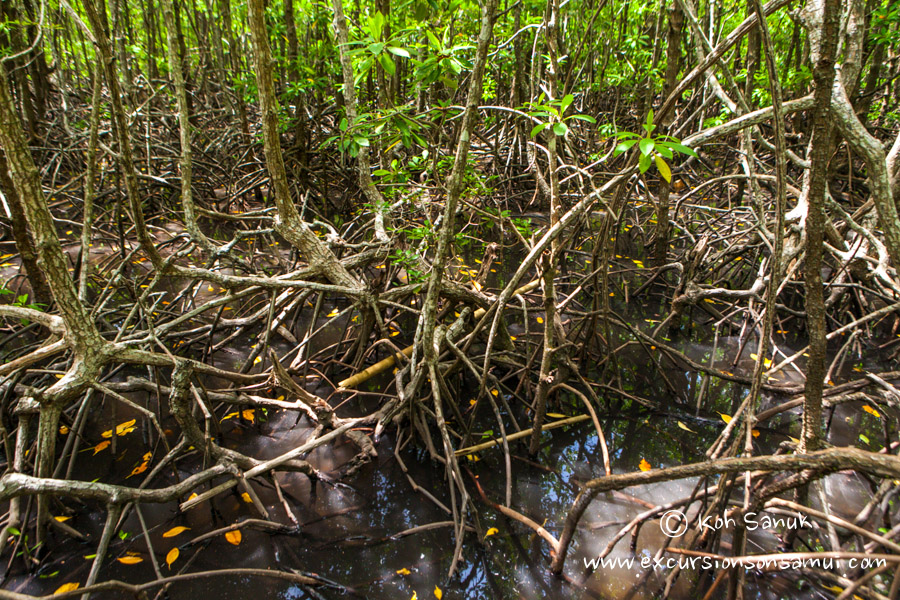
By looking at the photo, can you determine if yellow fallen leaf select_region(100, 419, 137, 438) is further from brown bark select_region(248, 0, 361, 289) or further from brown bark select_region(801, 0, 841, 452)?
brown bark select_region(801, 0, 841, 452)

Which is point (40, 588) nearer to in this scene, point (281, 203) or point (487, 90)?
point (281, 203)

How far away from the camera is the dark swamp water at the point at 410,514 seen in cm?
216

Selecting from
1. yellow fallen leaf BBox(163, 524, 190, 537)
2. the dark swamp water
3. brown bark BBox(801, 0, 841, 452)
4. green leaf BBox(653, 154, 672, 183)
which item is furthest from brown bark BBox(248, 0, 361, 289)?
brown bark BBox(801, 0, 841, 452)

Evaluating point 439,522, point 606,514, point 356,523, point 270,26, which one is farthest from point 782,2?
point 270,26

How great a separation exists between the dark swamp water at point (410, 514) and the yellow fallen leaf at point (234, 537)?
0.03 meters

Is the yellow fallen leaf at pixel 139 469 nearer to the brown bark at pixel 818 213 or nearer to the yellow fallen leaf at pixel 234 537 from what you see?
the yellow fallen leaf at pixel 234 537

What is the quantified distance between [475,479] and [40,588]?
198cm

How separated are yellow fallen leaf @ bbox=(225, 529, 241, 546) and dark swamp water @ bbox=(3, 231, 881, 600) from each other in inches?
1.0

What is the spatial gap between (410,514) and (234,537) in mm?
848

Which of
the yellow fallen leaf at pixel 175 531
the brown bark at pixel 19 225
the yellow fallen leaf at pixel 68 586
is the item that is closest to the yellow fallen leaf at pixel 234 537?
the yellow fallen leaf at pixel 175 531

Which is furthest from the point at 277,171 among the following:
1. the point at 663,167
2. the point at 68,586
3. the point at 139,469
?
the point at 68,586

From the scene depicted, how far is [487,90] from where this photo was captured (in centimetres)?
519

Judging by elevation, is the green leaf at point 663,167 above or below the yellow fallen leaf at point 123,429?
above

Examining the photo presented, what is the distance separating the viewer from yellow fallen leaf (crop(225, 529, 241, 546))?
232 cm
